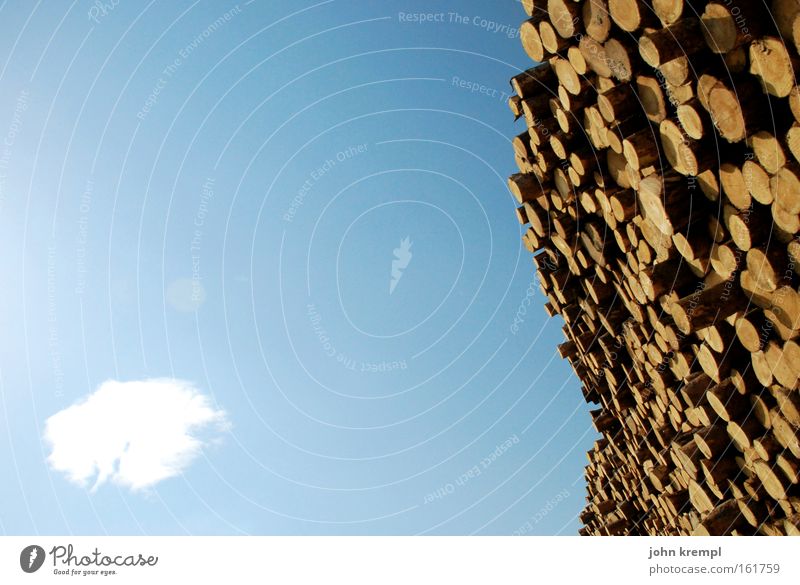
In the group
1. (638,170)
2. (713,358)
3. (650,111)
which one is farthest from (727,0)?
(713,358)

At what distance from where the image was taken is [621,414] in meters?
6.12

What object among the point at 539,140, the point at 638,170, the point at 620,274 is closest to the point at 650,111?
the point at 638,170

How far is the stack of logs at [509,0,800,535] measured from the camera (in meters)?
2.75

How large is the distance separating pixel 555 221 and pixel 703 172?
1843mm

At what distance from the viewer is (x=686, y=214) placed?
337 cm

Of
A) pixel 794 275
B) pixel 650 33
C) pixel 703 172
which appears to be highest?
pixel 650 33

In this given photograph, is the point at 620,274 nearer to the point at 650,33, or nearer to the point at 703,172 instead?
the point at 703,172

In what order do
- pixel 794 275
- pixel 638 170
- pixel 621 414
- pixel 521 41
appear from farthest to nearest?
pixel 621 414 → pixel 521 41 → pixel 638 170 → pixel 794 275

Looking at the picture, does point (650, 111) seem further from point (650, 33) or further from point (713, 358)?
point (713, 358)

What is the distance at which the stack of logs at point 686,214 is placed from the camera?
2752 mm

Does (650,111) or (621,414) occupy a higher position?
(650,111)

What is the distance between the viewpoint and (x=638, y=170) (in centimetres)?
360
